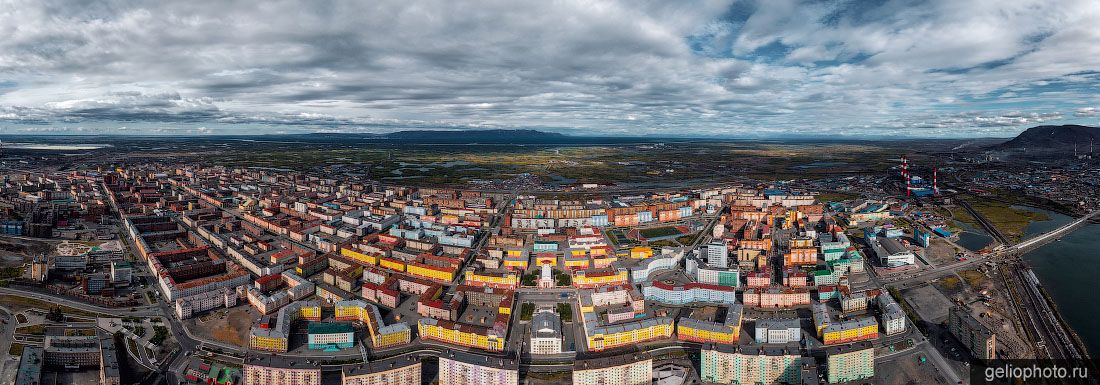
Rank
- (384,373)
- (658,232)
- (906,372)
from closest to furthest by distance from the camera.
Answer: (384,373) → (906,372) → (658,232)

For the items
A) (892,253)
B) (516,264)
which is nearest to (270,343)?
(516,264)

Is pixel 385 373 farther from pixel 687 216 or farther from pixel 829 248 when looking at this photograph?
pixel 687 216

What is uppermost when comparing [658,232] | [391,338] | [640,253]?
[658,232]

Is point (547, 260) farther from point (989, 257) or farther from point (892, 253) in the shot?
point (989, 257)

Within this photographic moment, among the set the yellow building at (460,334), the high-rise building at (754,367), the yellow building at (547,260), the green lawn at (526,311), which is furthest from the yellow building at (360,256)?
the high-rise building at (754,367)

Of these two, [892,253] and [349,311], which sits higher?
[892,253]
